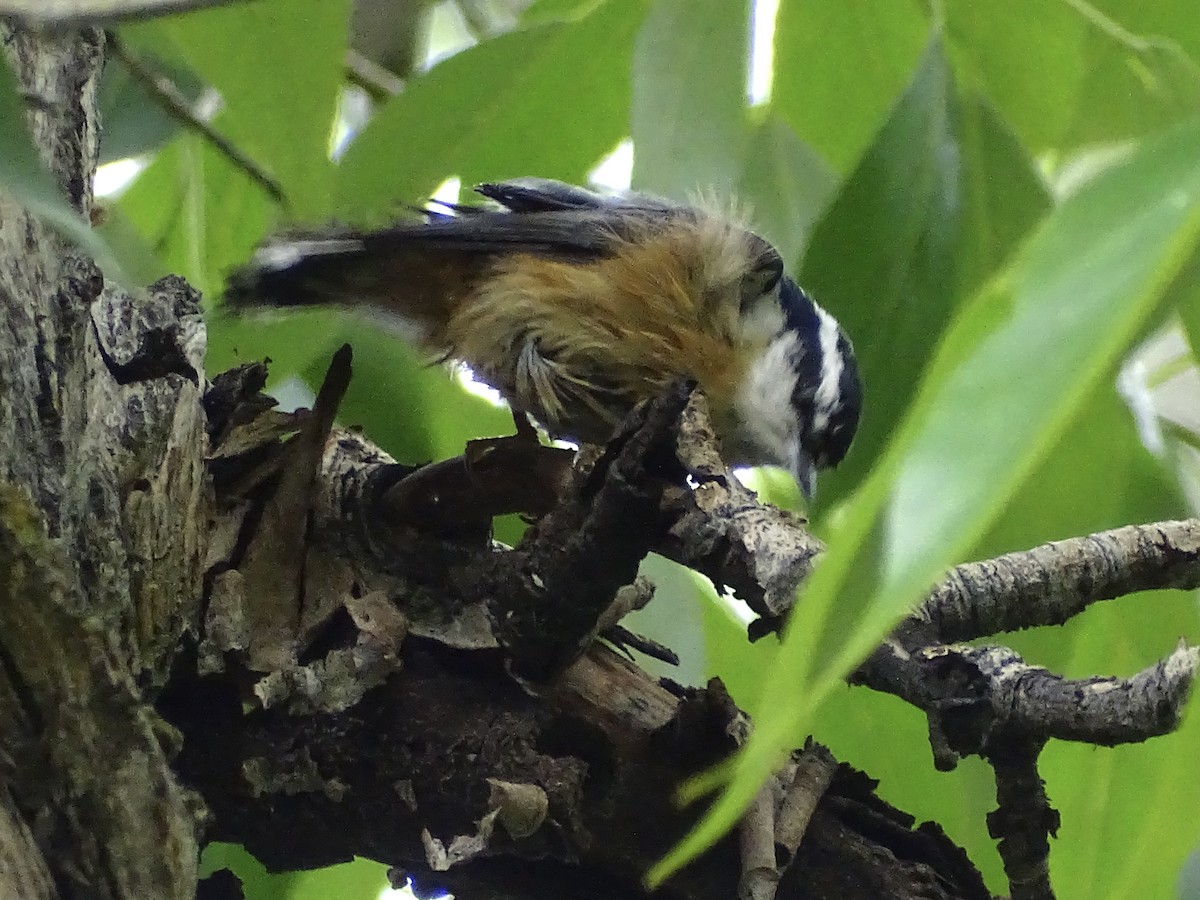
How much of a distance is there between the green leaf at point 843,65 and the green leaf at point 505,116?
131 millimetres

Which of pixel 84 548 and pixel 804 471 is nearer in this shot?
pixel 84 548

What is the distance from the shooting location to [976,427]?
0.27 m

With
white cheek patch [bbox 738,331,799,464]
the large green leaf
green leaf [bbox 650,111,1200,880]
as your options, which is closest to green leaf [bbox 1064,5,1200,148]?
white cheek patch [bbox 738,331,799,464]

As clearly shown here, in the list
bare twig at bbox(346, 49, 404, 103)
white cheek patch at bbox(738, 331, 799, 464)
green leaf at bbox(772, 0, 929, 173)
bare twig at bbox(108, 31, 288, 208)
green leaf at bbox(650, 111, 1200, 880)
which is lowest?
green leaf at bbox(650, 111, 1200, 880)

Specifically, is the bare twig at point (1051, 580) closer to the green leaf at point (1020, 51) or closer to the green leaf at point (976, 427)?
the green leaf at point (976, 427)

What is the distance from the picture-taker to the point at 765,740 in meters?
0.27

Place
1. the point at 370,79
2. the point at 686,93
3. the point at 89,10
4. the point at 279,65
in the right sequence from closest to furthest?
the point at 89,10, the point at 279,65, the point at 686,93, the point at 370,79

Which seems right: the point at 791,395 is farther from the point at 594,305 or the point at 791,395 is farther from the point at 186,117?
the point at 186,117

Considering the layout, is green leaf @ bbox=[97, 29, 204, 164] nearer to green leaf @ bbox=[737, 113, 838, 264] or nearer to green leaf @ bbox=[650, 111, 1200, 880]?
green leaf @ bbox=[737, 113, 838, 264]

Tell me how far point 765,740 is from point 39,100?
649 millimetres

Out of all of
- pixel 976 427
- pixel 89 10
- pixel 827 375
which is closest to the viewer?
pixel 976 427

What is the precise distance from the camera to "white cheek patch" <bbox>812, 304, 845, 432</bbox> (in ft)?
3.31

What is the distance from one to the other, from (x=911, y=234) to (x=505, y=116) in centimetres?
35

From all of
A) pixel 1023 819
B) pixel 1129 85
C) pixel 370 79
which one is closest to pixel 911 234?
pixel 1129 85
